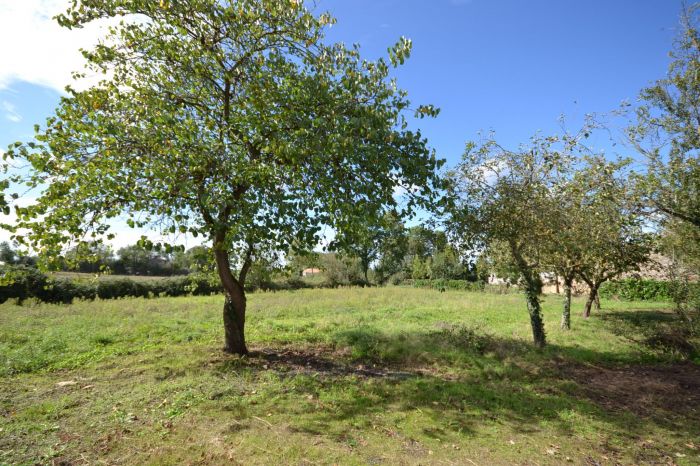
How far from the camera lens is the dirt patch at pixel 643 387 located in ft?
25.8

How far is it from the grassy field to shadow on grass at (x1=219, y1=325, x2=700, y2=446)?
0.16ft

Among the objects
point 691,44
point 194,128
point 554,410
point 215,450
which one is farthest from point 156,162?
point 691,44

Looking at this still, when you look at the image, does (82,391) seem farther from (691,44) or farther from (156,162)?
(691,44)

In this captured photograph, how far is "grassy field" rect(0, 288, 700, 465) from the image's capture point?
524 centimetres

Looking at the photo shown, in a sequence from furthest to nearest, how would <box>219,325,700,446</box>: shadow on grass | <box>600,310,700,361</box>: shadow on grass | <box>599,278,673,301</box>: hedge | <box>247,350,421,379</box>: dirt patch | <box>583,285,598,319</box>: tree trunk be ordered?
<box>599,278,673,301</box>: hedge → <box>583,285,598,319</box>: tree trunk → <box>600,310,700,361</box>: shadow on grass → <box>247,350,421,379</box>: dirt patch → <box>219,325,700,446</box>: shadow on grass

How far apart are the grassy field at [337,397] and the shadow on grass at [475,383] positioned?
5 cm

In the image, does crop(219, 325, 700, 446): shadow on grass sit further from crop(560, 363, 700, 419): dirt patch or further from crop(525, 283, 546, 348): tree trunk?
crop(525, 283, 546, 348): tree trunk

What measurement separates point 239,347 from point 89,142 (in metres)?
6.10

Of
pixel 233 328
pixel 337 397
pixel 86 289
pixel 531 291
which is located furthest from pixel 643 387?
pixel 86 289

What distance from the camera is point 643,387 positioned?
914cm

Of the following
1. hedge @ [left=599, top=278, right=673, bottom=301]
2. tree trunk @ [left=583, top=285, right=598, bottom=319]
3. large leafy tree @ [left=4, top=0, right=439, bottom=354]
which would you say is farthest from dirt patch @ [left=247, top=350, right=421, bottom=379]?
hedge @ [left=599, top=278, right=673, bottom=301]

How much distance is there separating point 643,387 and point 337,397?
7.79m

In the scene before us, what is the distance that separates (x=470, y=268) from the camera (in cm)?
1238

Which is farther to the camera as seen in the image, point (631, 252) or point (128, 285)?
point (128, 285)
